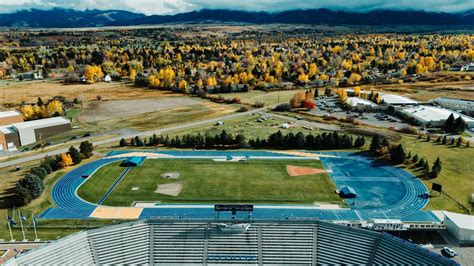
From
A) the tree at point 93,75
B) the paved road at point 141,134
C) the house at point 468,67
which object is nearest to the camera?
the paved road at point 141,134

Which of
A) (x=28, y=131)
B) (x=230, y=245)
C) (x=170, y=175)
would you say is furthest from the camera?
(x=28, y=131)

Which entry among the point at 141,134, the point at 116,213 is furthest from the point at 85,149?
the point at 116,213

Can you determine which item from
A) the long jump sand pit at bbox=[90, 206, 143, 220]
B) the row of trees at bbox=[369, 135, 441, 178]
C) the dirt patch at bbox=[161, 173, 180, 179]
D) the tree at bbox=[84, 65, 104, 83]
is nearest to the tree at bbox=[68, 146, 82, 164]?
the dirt patch at bbox=[161, 173, 180, 179]

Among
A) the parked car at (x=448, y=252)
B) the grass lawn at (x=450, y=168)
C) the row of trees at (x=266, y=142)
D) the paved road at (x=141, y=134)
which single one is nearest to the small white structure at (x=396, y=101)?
the grass lawn at (x=450, y=168)

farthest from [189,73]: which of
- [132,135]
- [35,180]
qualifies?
[35,180]

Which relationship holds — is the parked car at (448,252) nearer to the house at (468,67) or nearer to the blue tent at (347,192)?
the blue tent at (347,192)

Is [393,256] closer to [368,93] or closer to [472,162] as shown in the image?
[472,162]

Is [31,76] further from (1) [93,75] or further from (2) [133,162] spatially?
(2) [133,162]
